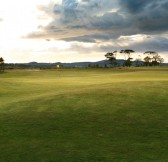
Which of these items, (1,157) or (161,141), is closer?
(1,157)

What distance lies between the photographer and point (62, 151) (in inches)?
590

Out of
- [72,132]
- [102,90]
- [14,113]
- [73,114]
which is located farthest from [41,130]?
[102,90]

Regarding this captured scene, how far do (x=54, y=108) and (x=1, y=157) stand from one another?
9812mm

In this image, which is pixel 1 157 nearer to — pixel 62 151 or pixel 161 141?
pixel 62 151

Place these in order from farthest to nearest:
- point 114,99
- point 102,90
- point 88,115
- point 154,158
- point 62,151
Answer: point 102,90 → point 114,99 → point 88,115 → point 62,151 → point 154,158

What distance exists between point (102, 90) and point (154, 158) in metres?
15.2

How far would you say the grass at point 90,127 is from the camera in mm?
14631

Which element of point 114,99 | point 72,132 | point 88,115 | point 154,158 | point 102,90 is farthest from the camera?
point 102,90

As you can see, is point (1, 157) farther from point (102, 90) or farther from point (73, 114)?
point (102, 90)

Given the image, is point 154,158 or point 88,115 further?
point 88,115

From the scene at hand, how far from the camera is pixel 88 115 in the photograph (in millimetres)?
21844

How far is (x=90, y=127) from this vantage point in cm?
1922

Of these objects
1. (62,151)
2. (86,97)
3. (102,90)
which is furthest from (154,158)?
(102,90)

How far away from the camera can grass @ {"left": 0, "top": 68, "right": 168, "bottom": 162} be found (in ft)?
48.0
